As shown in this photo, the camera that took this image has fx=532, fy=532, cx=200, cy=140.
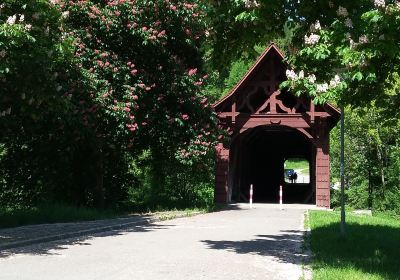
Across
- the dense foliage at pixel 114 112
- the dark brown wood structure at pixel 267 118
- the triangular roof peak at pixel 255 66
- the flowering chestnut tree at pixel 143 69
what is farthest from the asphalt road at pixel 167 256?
the triangular roof peak at pixel 255 66

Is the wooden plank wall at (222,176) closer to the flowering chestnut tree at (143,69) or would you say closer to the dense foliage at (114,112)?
the dense foliage at (114,112)

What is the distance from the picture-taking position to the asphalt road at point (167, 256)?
7.77m

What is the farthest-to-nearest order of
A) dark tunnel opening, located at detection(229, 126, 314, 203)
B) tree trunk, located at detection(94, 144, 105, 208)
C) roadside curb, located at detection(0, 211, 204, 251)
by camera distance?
dark tunnel opening, located at detection(229, 126, 314, 203)
tree trunk, located at detection(94, 144, 105, 208)
roadside curb, located at detection(0, 211, 204, 251)

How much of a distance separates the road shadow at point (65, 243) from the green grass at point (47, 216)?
197cm

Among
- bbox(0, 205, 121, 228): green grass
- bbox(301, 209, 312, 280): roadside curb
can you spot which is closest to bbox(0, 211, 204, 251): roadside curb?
bbox(0, 205, 121, 228): green grass

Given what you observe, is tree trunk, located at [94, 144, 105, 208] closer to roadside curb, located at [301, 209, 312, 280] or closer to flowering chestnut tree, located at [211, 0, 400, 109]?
roadside curb, located at [301, 209, 312, 280]

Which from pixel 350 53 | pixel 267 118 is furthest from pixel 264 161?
pixel 350 53

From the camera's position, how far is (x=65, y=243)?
35.8ft

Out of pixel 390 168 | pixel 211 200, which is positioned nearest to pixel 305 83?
pixel 211 200

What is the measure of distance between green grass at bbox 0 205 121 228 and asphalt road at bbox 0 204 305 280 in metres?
2.33

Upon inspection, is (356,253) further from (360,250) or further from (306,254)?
(306,254)

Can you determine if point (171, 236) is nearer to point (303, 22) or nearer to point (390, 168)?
point (303, 22)

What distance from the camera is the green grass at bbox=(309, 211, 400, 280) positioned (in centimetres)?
763

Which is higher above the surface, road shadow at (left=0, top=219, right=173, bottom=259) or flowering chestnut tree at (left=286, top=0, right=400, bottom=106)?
flowering chestnut tree at (left=286, top=0, right=400, bottom=106)
